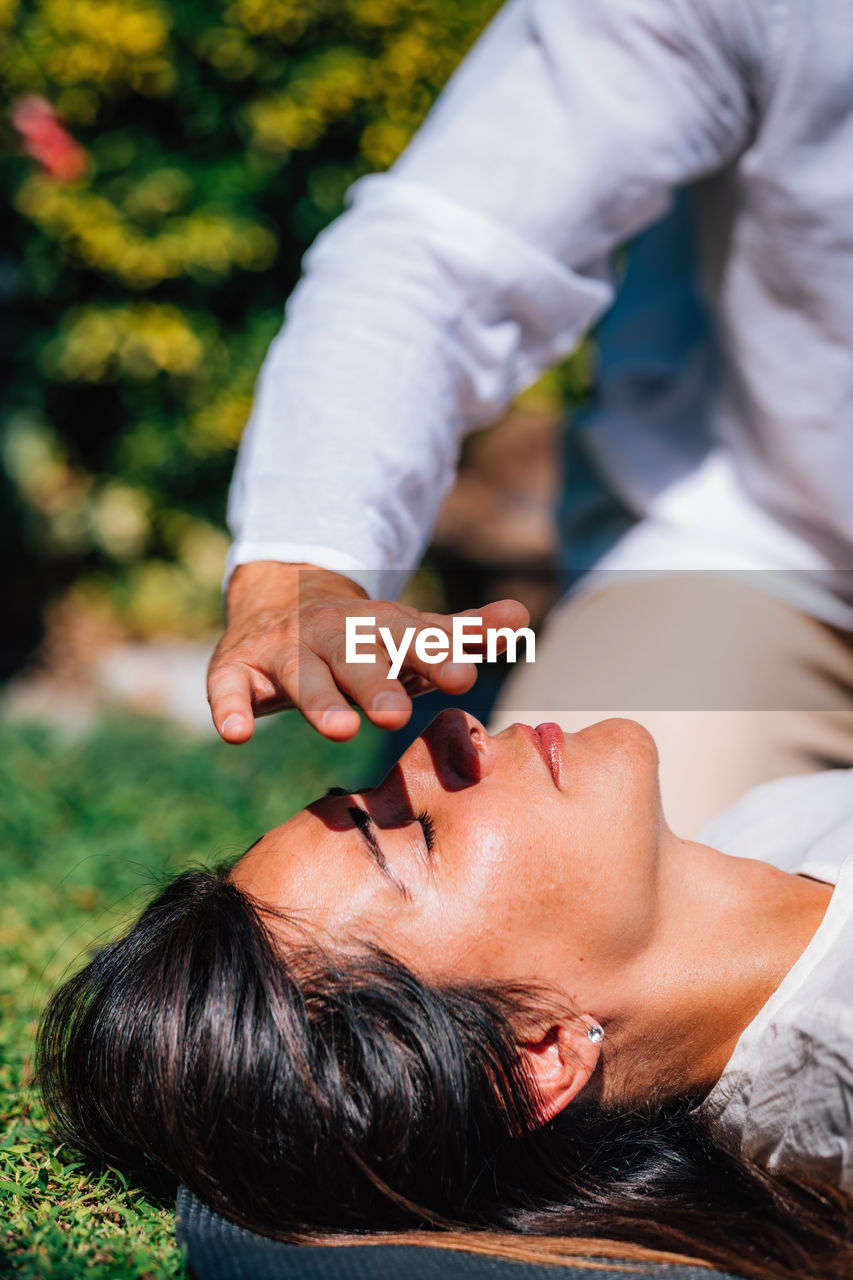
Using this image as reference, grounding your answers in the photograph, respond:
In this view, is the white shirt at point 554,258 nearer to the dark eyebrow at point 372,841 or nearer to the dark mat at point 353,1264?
the dark eyebrow at point 372,841

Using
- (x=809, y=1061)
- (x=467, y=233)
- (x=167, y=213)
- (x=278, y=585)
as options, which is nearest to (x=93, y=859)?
(x=278, y=585)

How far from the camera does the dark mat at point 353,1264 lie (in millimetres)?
1272

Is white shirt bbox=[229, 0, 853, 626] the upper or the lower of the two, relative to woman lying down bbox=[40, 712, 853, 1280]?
upper

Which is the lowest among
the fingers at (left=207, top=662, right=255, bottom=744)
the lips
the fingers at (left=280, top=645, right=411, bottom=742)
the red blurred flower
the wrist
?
the lips

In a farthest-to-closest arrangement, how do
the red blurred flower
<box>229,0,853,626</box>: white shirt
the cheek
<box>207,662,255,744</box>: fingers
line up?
the red blurred flower, <box>229,0,853,626</box>: white shirt, the cheek, <box>207,662,255,744</box>: fingers

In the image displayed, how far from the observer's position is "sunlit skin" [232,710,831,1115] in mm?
1508

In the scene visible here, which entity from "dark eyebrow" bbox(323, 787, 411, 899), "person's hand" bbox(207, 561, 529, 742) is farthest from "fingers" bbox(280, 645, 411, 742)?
"dark eyebrow" bbox(323, 787, 411, 899)

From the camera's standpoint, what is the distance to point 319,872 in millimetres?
1523

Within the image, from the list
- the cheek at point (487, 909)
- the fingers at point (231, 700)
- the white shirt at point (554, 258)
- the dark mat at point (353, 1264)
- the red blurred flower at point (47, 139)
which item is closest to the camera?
the dark mat at point (353, 1264)

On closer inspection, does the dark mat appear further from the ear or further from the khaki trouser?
the khaki trouser

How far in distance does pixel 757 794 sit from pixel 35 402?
3436 millimetres

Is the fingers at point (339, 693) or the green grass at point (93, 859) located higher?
the fingers at point (339, 693)

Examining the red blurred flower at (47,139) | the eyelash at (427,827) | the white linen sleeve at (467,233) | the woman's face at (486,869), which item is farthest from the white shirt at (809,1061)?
the red blurred flower at (47,139)

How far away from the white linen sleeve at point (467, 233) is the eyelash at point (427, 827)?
1.59ft
